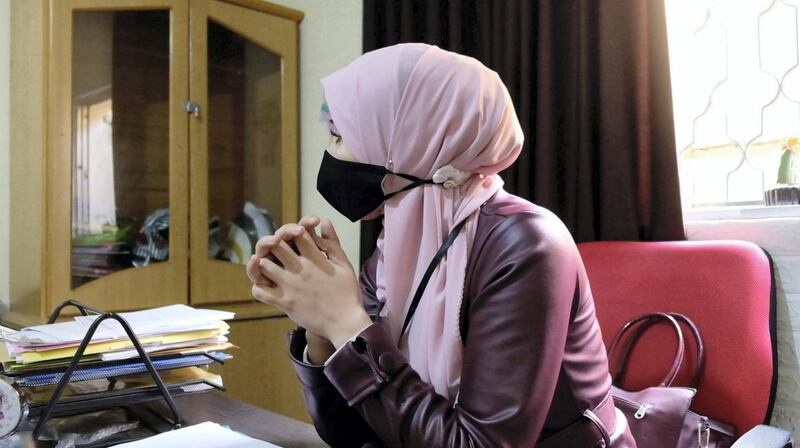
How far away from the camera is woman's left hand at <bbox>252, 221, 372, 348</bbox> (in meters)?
0.79

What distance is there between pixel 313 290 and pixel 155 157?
1.33 m

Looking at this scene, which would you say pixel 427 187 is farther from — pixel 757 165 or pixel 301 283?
pixel 757 165

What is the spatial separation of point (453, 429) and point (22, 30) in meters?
1.80

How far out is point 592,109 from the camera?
1573 mm

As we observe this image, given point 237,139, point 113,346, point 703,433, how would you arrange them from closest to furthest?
point 113,346 → point 703,433 → point 237,139

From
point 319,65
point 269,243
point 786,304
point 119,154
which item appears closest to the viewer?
point 269,243

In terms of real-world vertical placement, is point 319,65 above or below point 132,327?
above

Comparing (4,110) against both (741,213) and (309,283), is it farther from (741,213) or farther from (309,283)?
(741,213)

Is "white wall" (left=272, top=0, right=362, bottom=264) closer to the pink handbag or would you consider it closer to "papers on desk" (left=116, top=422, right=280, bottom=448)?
the pink handbag

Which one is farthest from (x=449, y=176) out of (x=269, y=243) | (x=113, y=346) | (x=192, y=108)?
(x=192, y=108)

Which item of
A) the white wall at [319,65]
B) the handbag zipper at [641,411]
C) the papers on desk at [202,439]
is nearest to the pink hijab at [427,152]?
the papers on desk at [202,439]

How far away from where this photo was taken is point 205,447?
0.73m

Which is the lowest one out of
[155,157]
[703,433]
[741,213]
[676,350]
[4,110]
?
[703,433]

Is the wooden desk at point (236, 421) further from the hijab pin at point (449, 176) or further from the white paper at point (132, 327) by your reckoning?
the hijab pin at point (449, 176)
